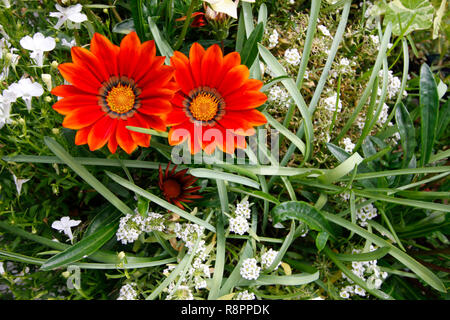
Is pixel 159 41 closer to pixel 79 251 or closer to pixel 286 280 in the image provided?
pixel 79 251

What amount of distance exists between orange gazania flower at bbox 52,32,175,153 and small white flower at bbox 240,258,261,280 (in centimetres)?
→ 33

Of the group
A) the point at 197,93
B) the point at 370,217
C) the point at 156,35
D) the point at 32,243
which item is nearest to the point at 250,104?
the point at 197,93

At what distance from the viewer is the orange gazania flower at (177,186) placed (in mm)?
770

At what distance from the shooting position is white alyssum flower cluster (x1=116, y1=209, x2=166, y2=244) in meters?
0.74

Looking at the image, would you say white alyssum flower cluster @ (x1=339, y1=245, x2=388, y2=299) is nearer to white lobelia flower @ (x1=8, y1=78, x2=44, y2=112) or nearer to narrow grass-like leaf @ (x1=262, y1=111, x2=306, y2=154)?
narrow grass-like leaf @ (x1=262, y1=111, x2=306, y2=154)

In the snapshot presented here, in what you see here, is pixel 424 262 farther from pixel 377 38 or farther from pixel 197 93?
pixel 197 93

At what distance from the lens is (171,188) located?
778 millimetres

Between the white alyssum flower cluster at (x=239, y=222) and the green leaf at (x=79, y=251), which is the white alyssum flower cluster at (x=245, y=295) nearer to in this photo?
the white alyssum flower cluster at (x=239, y=222)

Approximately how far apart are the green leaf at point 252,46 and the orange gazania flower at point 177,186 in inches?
10.7

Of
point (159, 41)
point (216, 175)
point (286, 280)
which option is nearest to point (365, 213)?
point (286, 280)

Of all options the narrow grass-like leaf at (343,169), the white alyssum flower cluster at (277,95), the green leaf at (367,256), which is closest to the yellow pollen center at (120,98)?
the white alyssum flower cluster at (277,95)
